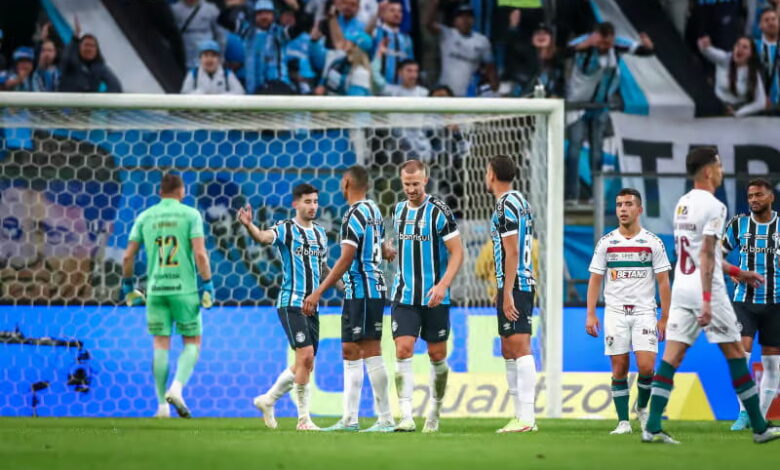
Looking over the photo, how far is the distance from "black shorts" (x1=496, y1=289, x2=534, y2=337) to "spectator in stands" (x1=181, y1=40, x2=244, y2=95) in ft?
24.9

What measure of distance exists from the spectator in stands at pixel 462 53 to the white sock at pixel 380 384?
26.1 feet

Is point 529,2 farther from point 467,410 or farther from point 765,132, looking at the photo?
point 467,410

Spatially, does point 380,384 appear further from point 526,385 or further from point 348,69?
point 348,69

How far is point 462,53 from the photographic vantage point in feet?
53.3

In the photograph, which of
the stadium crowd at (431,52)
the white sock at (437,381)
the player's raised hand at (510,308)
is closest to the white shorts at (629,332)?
the player's raised hand at (510,308)

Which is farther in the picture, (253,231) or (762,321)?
(762,321)

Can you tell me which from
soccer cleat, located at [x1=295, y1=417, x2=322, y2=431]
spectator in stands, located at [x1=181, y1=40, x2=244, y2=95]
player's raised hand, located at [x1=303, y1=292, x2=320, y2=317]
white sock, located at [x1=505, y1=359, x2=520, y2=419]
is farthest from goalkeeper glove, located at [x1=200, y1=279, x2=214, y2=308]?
spectator in stands, located at [x1=181, y1=40, x2=244, y2=95]

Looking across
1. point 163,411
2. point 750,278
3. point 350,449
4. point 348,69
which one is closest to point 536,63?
point 348,69

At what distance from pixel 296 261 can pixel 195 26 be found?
7448 mm

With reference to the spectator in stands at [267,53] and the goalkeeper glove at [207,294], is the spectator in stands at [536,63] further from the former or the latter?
the goalkeeper glove at [207,294]

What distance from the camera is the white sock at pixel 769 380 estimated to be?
9.48 meters

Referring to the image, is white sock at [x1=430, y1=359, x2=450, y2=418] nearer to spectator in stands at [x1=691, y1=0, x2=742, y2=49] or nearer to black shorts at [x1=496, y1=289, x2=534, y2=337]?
black shorts at [x1=496, y1=289, x2=534, y2=337]

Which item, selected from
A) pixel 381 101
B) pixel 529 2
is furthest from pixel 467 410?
pixel 529 2

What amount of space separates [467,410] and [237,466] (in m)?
6.02
